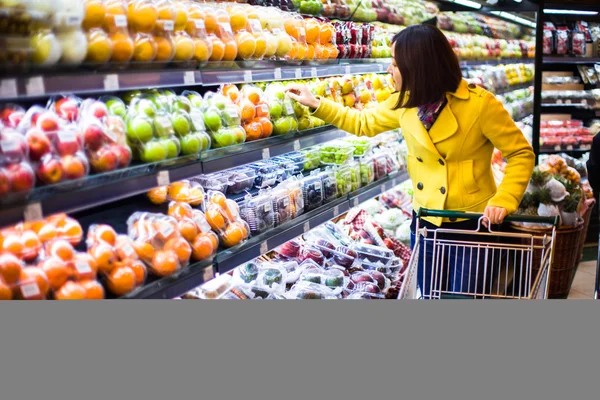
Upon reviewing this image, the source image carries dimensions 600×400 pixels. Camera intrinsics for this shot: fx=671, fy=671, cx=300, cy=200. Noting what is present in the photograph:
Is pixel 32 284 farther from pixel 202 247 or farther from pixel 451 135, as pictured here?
pixel 451 135

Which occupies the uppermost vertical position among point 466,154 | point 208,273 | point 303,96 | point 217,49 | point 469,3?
point 469,3

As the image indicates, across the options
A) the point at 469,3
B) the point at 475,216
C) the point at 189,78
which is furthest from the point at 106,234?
the point at 469,3

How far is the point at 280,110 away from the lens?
3.09 m

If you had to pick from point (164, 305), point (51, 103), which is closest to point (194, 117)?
point (51, 103)

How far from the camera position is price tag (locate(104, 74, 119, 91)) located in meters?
2.04

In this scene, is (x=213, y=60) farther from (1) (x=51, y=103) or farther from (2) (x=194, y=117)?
(1) (x=51, y=103)

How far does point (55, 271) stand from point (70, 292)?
0.07 meters

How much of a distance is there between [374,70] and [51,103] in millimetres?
2491

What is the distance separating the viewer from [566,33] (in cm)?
633

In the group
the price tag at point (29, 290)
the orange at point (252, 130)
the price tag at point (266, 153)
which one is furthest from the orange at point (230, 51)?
the price tag at point (29, 290)

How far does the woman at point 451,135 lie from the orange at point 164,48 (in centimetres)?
93

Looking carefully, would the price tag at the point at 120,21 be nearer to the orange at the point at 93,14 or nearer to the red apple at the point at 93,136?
the orange at the point at 93,14

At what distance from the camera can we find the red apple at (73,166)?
6.31 feet

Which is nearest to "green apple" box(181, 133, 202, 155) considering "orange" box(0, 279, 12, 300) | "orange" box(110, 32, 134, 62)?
"orange" box(110, 32, 134, 62)
